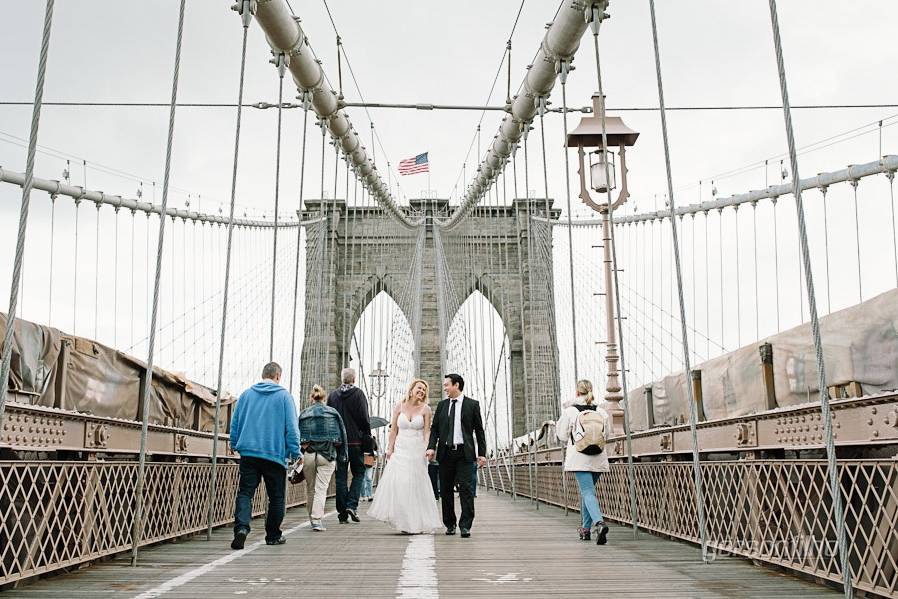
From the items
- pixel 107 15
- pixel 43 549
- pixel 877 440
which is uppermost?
pixel 107 15

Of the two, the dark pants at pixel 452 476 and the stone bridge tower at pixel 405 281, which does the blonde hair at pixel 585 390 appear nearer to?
the dark pants at pixel 452 476

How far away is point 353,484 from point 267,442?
Result: 2604 mm

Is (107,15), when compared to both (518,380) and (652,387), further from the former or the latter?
(518,380)

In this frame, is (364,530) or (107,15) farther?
(107,15)

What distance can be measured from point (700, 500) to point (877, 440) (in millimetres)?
1364

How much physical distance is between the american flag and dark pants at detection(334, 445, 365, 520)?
13230 mm

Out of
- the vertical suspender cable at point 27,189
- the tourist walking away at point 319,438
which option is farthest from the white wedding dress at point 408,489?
the vertical suspender cable at point 27,189

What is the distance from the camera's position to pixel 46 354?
15.3 feet

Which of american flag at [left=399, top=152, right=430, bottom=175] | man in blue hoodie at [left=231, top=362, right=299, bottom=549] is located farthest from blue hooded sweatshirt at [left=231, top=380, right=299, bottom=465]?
american flag at [left=399, top=152, right=430, bottom=175]

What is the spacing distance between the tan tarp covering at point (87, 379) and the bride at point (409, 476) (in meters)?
1.56

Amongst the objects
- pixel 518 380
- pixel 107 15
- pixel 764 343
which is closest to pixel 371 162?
pixel 107 15

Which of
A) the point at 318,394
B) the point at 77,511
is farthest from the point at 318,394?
the point at 77,511

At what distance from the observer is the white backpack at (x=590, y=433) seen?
246 inches

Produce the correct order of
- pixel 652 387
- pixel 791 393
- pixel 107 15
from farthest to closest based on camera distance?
pixel 107 15
pixel 652 387
pixel 791 393
